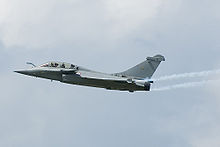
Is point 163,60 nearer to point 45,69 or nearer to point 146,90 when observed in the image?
point 146,90

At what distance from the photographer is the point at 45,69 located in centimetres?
7631

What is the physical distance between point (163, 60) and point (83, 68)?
10.7 metres

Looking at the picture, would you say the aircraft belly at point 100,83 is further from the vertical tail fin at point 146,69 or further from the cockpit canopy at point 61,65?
the vertical tail fin at point 146,69

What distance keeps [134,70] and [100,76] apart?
5.09 meters

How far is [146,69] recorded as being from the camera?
3017 inches

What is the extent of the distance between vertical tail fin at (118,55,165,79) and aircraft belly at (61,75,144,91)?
2.96 m

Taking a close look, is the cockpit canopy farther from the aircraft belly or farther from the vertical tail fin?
the vertical tail fin

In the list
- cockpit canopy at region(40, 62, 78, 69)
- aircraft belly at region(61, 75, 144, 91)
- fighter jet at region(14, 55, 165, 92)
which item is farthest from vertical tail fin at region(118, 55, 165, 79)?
cockpit canopy at region(40, 62, 78, 69)

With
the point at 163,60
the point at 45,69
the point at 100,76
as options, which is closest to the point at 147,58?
the point at 163,60

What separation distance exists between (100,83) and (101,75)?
4.31 ft

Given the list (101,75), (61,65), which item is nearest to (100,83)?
(101,75)

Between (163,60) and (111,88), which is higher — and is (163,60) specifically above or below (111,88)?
above

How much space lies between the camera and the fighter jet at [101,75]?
73.4 meters

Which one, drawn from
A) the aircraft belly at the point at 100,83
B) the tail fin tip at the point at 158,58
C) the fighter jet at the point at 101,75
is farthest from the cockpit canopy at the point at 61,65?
the tail fin tip at the point at 158,58
